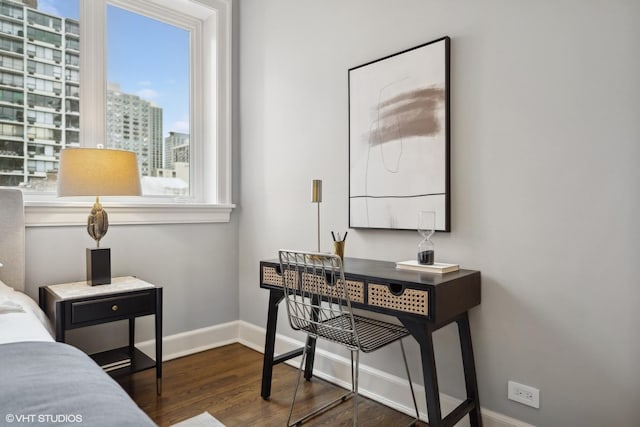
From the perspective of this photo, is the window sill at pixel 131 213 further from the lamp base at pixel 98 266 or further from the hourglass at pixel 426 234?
the hourglass at pixel 426 234

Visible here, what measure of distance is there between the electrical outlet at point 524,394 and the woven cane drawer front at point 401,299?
58 cm

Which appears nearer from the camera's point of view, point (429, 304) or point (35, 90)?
point (429, 304)

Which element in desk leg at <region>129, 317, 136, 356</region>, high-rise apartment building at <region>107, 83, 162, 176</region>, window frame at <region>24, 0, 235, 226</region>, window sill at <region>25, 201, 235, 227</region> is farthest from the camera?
high-rise apartment building at <region>107, 83, 162, 176</region>

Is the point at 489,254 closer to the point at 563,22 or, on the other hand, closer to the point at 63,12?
the point at 563,22

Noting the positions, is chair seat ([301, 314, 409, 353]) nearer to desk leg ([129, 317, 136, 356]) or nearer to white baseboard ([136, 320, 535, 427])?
white baseboard ([136, 320, 535, 427])

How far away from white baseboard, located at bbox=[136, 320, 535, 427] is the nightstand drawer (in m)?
0.61

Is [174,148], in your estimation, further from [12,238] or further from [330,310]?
[330,310]

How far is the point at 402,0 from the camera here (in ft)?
→ 6.99

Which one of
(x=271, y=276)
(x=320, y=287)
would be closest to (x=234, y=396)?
(x=271, y=276)

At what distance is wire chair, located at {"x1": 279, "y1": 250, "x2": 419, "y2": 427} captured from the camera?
1746 mm

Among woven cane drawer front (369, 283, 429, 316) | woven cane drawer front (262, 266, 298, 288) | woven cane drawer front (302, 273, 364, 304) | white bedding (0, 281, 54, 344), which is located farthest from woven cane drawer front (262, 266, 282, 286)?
white bedding (0, 281, 54, 344)

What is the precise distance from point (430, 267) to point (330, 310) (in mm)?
476

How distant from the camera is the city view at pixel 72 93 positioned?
2426 mm

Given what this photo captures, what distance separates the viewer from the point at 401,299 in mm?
1665
